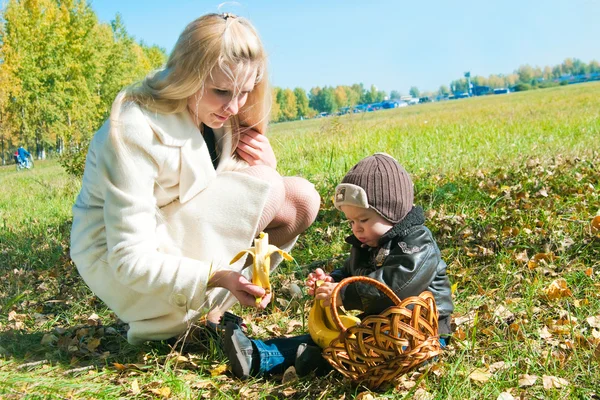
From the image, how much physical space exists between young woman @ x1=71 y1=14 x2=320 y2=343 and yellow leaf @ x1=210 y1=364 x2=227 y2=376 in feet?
0.91

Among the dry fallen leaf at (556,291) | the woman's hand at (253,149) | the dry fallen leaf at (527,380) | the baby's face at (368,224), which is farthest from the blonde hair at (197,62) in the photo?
the dry fallen leaf at (556,291)

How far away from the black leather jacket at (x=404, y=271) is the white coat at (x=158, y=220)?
0.62 meters

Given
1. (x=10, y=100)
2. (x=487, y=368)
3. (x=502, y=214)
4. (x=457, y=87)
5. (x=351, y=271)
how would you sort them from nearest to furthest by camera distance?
(x=487, y=368)
(x=351, y=271)
(x=502, y=214)
(x=10, y=100)
(x=457, y=87)

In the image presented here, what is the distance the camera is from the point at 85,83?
29703 millimetres

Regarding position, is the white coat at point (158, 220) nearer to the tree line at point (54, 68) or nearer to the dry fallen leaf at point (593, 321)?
the dry fallen leaf at point (593, 321)

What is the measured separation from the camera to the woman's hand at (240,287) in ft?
7.81

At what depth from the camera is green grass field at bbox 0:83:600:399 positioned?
7.71ft

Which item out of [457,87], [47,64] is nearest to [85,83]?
[47,64]

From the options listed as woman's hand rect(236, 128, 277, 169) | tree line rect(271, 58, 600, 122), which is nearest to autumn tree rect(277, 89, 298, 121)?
tree line rect(271, 58, 600, 122)

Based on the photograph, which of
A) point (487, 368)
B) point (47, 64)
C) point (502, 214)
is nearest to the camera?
point (487, 368)

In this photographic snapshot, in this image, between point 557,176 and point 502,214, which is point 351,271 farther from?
point 557,176

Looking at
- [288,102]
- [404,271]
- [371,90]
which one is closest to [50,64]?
[404,271]

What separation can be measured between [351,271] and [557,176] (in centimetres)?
262

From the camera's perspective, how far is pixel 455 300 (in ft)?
10.7
